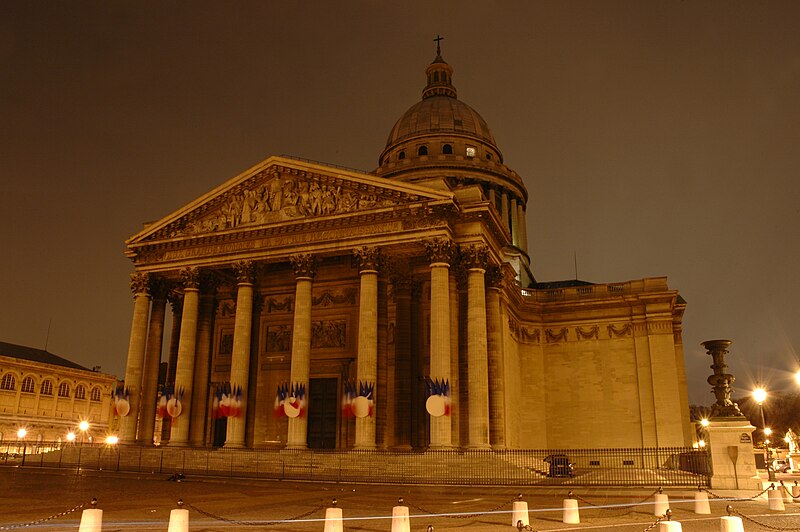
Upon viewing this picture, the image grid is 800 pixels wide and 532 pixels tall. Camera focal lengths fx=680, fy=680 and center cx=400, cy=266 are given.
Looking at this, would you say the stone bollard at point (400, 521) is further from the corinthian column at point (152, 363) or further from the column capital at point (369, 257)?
the corinthian column at point (152, 363)

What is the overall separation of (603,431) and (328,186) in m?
24.5

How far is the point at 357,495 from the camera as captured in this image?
21.0 metres

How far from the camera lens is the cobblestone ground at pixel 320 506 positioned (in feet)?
43.2

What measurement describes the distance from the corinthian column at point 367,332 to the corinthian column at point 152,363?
539 inches

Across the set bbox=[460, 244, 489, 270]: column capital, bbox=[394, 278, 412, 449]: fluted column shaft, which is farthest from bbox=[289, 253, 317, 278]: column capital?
bbox=[460, 244, 489, 270]: column capital

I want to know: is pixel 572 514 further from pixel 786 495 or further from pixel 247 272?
pixel 247 272

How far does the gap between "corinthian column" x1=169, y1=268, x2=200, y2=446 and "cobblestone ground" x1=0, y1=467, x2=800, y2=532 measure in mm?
9646

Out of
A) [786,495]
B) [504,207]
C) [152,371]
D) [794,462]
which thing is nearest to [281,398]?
[152,371]

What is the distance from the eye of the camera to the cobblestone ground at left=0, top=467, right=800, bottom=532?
13172 mm

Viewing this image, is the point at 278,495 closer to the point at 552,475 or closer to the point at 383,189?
the point at 552,475

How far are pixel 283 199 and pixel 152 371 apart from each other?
42.8ft

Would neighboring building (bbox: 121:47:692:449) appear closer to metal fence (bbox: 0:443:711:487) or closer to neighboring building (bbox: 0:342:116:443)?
metal fence (bbox: 0:443:711:487)

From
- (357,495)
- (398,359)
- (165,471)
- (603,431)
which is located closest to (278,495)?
(357,495)

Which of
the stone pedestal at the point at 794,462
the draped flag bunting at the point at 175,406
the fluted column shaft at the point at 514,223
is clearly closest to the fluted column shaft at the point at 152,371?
the draped flag bunting at the point at 175,406
